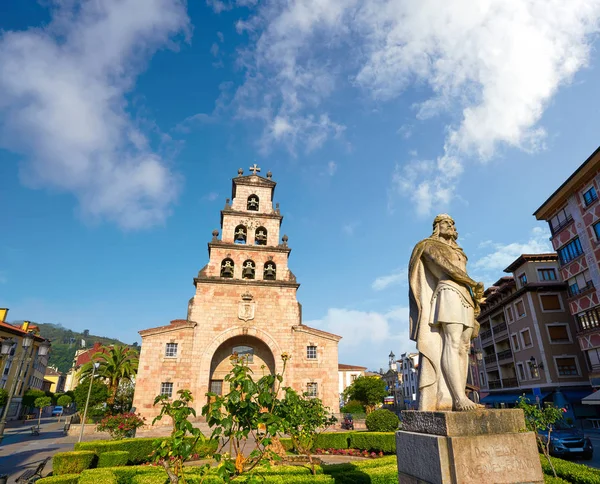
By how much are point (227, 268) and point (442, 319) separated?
24748 millimetres

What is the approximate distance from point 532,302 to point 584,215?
9163 millimetres

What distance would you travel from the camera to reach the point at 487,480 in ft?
Result: 11.0

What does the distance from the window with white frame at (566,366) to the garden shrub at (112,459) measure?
3111 centimetres

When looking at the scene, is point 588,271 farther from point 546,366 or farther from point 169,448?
point 169,448

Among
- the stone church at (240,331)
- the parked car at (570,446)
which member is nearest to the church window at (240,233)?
the stone church at (240,331)

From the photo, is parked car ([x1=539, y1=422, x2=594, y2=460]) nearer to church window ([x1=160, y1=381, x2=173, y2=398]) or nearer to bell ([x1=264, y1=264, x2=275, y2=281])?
bell ([x1=264, y1=264, x2=275, y2=281])

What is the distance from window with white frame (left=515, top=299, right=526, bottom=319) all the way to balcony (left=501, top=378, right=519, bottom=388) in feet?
20.7

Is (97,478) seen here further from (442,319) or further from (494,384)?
(494,384)

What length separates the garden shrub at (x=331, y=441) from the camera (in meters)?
18.2

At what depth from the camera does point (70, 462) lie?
12.0 metres

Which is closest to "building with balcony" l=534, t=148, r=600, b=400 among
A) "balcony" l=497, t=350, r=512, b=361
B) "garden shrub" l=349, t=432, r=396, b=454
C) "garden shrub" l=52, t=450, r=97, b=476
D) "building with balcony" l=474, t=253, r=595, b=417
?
"building with balcony" l=474, t=253, r=595, b=417

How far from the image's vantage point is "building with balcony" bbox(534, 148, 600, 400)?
938 inches

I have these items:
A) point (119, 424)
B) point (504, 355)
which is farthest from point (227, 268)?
point (504, 355)

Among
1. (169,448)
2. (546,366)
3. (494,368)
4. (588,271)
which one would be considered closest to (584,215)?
(588,271)
